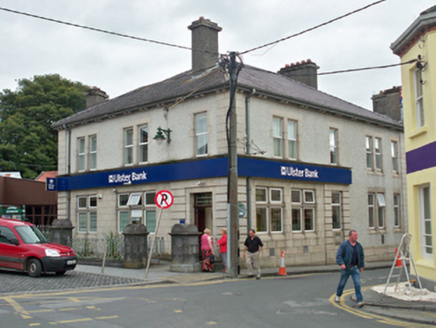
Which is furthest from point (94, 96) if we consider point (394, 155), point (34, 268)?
point (394, 155)

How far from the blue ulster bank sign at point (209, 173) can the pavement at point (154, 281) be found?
154 inches

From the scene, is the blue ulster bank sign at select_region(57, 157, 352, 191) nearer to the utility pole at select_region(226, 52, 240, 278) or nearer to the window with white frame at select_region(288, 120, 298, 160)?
the window with white frame at select_region(288, 120, 298, 160)

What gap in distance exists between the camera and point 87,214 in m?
26.9

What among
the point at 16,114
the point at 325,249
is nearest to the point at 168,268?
the point at 325,249

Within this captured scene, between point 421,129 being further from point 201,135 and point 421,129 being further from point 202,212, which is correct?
point 202,212

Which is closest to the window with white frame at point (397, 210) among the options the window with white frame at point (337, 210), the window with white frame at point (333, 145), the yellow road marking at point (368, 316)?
the window with white frame at point (337, 210)

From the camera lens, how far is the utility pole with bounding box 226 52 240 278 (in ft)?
59.2

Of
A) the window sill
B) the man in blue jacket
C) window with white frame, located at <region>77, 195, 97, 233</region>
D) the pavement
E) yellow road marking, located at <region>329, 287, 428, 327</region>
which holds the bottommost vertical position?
yellow road marking, located at <region>329, 287, 428, 327</region>

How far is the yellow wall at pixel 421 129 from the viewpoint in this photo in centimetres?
1310

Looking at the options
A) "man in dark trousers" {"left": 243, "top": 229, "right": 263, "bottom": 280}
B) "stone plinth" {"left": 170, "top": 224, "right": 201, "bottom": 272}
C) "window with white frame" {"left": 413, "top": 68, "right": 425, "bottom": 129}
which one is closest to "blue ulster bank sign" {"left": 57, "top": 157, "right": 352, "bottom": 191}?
"stone plinth" {"left": 170, "top": 224, "right": 201, "bottom": 272}

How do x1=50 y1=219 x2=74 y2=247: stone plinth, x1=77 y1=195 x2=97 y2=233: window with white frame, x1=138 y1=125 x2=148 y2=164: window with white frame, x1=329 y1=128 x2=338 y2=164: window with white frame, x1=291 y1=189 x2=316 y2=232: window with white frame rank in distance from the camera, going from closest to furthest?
x1=291 y1=189 x2=316 y2=232: window with white frame, x1=50 y1=219 x2=74 y2=247: stone plinth, x1=138 y1=125 x2=148 y2=164: window with white frame, x1=329 y1=128 x2=338 y2=164: window with white frame, x1=77 y1=195 x2=97 y2=233: window with white frame

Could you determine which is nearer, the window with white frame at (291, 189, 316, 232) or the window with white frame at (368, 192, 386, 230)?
the window with white frame at (291, 189, 316, 232)

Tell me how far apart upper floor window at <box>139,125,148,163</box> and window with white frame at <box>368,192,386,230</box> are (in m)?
12.5

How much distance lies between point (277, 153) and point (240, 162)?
3067 millimetres
